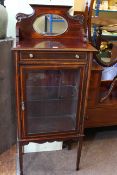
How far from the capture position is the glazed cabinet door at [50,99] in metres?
1.36

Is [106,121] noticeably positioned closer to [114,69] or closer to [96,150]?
[96,150]

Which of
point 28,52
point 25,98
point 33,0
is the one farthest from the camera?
point 33,0

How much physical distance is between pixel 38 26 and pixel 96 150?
114 cm

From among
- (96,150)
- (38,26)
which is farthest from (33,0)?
(96,150)

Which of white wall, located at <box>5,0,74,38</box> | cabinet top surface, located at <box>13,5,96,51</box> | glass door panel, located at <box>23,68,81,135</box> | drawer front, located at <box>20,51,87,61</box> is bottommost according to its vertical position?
glass door panel, located at <box>23,68,81,135</box>

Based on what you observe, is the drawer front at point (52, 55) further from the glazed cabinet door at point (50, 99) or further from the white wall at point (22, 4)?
the white wall at point (22, 4)

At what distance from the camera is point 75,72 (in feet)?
4.58

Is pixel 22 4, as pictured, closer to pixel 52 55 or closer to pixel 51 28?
pixel 51 28

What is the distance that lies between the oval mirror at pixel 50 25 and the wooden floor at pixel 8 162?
1.01 m

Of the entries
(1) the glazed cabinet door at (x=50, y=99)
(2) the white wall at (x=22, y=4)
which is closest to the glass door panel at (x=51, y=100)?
(1) the glazed cabinet door at (x=50, y=99)

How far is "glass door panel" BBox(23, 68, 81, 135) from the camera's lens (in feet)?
4.58

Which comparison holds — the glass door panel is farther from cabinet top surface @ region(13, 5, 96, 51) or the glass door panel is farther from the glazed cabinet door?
cabinet top surface @ region(13, 5, 96, 51)

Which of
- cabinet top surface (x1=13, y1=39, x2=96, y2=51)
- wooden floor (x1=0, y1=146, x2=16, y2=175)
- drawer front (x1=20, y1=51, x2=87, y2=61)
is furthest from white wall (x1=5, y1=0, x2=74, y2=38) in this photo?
wooden floor (x1=0, y1=146, x2=16, y2=175)

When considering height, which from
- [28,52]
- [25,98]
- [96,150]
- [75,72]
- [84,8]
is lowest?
[96,150]
